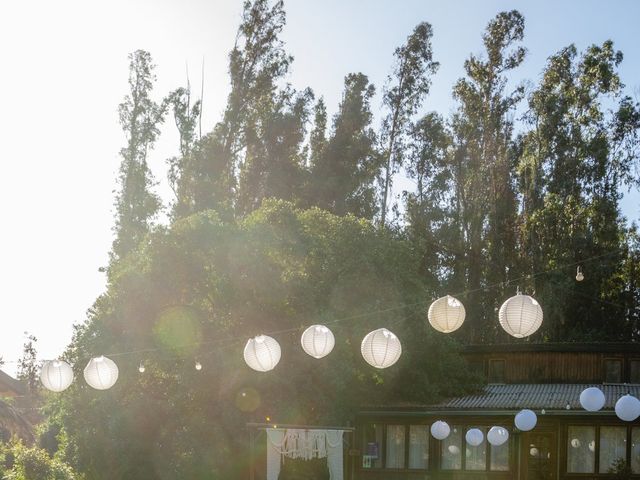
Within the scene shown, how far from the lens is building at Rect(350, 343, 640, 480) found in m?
23.9

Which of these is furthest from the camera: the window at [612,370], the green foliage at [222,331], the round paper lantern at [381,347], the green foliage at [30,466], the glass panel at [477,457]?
the window at [612,370]

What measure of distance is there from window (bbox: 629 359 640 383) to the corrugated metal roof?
2.70 ft

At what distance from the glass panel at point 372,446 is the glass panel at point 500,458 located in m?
3.28

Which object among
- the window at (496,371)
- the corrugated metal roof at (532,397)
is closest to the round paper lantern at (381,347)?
the corrugated metal roof at (532,397)

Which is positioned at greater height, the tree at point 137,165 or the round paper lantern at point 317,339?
the tree at point 137,165

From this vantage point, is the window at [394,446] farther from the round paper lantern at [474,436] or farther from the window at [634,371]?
the window at [634,371]

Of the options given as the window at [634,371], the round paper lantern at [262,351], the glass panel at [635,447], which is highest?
the window at [634,371]

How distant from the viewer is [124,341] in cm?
2400

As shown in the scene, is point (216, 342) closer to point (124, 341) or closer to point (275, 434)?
point (124, 341)

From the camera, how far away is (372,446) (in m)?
26.2

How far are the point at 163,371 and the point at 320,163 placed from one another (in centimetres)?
1873

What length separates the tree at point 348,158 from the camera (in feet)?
129

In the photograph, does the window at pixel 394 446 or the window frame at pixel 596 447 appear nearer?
the window frame at pixel 596 447

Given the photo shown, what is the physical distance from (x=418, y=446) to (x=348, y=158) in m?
17.4
